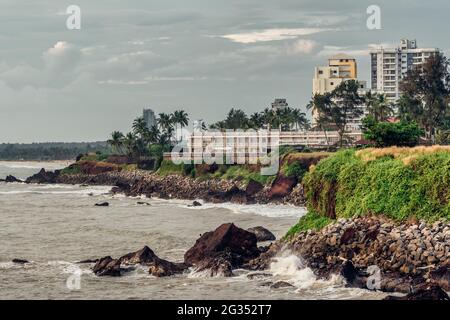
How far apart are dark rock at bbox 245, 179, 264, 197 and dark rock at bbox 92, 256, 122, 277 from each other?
176 ft

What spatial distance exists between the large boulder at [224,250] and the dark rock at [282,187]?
152 feet

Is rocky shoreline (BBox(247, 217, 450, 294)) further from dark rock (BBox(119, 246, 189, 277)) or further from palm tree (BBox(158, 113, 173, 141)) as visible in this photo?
palm tree (BBox(158, 113, 173, 141))

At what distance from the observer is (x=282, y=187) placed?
314ft

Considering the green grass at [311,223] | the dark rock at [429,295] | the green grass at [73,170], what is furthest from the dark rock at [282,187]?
the green grass at [73,170]

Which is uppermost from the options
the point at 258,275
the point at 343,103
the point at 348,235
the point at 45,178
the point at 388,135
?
the point at 343,103

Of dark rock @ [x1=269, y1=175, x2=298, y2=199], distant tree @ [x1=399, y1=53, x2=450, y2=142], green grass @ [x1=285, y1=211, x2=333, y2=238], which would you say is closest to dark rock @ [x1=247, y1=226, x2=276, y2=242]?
green grass @ [x1=285, y1=211, x2=333, y2=238]

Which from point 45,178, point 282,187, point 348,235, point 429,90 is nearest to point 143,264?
point 348,235

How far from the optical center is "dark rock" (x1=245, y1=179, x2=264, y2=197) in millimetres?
100062

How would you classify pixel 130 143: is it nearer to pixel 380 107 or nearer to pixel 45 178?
pixel 45 178

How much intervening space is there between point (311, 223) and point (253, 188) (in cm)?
5138

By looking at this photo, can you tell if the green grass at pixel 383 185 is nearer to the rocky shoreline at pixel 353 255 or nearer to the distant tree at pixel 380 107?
the rocky shoreline at pixel 353 255
